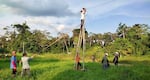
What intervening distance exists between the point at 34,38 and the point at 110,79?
8084 cm

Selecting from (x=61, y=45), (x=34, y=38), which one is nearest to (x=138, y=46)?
(x=61, y=45)

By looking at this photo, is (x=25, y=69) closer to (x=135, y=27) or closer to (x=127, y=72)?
(x=127, y=72)

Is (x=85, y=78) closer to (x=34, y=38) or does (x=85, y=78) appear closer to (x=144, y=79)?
(x=144, y=79)

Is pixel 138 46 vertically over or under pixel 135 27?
under

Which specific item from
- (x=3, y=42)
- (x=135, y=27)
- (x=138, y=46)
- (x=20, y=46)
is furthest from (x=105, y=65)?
(x=3, y=42)

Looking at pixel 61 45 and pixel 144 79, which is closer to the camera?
pixel 144 79

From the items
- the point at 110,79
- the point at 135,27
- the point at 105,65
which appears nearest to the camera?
the point at 110,79

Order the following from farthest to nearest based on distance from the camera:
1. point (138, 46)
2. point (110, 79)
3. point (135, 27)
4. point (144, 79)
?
point (135, 27), point (138, 46), point (144, 79), point (110, 79)

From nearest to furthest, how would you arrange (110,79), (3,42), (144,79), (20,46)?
1. (110,79)
2. (144,79)
3. (20,46)
4. (3,42)

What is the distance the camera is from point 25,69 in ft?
52.7

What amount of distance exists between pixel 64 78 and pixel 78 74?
140cm

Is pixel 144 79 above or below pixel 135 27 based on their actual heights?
below

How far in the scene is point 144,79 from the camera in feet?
52.5

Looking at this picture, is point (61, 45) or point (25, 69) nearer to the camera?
point (25, 69)
